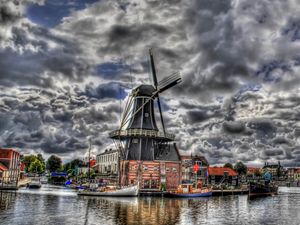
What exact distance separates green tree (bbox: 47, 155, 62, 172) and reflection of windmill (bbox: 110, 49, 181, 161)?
93.8 m

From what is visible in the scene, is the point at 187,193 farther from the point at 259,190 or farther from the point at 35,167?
the point at 35,167

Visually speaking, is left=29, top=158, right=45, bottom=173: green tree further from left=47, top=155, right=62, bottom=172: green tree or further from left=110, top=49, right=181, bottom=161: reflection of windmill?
left=110, top=49, right=181, bottom=161: reflection of windmill

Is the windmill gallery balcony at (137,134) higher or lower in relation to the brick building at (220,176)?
higher

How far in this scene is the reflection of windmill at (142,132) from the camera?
6838cm

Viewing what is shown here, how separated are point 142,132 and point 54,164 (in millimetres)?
100322

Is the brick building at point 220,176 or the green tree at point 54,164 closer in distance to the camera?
the brick building at point 220,176

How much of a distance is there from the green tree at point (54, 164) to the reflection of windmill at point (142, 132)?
308 ft

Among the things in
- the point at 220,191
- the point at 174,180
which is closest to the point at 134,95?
the point at 174,180

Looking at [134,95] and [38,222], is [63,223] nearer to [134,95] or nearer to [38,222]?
[38,222]

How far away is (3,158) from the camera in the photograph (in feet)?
253

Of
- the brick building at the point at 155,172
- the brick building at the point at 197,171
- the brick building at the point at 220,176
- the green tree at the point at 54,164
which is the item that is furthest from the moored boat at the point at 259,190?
the green tree at the point at 54,164

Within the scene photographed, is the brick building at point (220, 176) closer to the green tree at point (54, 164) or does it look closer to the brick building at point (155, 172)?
the brick building at point (155, 172)

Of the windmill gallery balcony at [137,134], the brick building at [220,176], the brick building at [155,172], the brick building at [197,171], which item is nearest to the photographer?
the windmill gallery balcony at [137,134]

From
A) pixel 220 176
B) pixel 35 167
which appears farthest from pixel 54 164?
pixel 220 176
